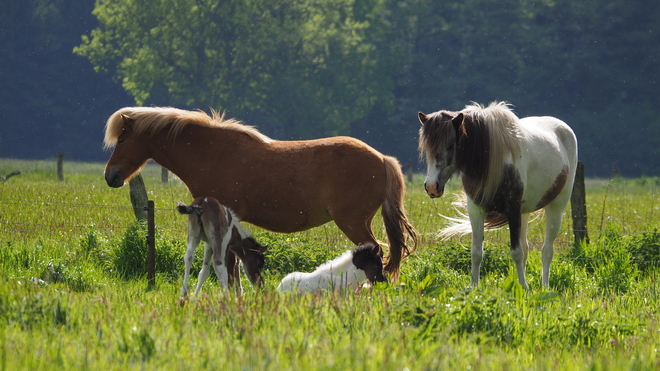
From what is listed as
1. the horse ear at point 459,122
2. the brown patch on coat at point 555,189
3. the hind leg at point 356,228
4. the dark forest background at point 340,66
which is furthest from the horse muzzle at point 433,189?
the dark forest background at point 340,66

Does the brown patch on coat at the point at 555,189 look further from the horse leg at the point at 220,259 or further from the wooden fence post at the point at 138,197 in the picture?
the wooden fence post at the point at 138,197

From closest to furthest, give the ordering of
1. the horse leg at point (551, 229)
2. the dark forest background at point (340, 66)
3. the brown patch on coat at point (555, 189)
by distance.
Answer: the brown patch on coat at point (555, 189) → the horse leg at point (551, 229) → the dark forest background at point (340, 66)

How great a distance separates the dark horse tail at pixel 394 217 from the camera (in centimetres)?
792

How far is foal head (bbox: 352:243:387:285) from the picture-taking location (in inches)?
284

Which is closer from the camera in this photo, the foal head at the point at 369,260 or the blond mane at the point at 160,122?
the foal head at the point at 369,260

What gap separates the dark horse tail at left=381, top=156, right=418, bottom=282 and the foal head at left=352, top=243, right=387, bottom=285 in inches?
26.0

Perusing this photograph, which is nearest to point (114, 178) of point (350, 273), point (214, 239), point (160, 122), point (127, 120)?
point (127, 120)

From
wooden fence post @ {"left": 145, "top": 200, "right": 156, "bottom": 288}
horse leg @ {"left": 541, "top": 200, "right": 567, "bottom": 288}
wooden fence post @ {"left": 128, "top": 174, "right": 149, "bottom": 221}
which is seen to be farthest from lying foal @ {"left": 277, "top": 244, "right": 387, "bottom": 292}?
wooden fence post @ {"left": 128, "top": 174, "right": 149, "bottom": 221}

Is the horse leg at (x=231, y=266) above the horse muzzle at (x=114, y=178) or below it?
below

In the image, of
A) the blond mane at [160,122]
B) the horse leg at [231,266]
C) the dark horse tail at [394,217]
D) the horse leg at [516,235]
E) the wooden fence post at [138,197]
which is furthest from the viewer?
the wooden fence post at [138,197]

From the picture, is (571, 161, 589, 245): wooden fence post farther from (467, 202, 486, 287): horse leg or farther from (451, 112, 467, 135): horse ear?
(451, 112, 467, 135): horse ear

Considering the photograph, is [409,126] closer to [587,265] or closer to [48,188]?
[48,188]

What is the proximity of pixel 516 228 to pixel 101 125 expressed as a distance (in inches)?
2123

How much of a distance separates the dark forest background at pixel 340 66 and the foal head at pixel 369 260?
35.0m
